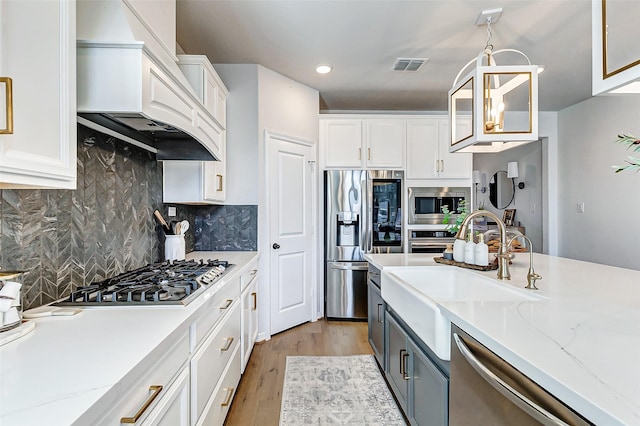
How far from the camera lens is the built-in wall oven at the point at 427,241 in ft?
13.0

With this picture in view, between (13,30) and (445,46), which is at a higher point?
(445,46)

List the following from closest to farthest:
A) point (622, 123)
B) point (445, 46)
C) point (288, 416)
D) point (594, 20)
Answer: point (594, 20) → point (288, 416) → point (445, 46) → point (622, 123)

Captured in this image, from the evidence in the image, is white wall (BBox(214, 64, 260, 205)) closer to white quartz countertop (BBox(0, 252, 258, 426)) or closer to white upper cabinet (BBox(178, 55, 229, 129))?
white upper cabinet (BBox(178, 55, 229, 129))

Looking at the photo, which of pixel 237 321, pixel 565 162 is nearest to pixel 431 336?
pixel 237 321

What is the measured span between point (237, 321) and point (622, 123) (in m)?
4.79

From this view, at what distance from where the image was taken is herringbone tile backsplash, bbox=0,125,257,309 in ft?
3.95

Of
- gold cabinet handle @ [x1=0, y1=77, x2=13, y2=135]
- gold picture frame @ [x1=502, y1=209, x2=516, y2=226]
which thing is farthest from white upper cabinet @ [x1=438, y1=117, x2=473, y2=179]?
gold cabinet handle @ [x1=0, y1=77, x2=13, y2=135]

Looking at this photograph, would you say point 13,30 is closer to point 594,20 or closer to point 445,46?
point 594,20

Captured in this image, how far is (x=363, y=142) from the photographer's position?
4.02m

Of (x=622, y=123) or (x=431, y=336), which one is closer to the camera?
(x=431, y=336)

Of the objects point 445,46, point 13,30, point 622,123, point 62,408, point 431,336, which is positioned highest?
point 445,46

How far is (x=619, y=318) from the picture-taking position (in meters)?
1.02

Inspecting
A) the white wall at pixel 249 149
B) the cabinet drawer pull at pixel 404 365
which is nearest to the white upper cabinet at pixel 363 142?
the white wall at pixel 249 149

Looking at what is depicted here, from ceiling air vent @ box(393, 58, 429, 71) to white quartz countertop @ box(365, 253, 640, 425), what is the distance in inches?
94.1
